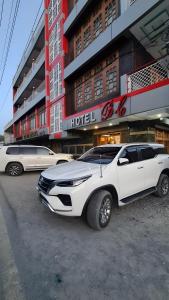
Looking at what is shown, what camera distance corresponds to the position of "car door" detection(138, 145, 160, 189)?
17.1 ft

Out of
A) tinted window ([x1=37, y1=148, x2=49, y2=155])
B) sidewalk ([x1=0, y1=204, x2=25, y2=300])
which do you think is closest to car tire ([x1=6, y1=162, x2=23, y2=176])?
tinted window ([x1=37, y1=148, x2=49, y2=155])

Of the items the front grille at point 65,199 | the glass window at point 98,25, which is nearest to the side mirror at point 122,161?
the front grille at point 65,199

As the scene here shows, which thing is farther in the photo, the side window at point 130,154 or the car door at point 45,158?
the car door at point 45,158

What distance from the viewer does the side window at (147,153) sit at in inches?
212

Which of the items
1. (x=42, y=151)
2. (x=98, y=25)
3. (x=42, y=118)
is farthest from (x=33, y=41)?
(x=42, y=151)

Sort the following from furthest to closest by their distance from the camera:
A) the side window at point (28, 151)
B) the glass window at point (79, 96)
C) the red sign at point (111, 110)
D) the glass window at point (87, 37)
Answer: the glass window at point (79, 96) < the glass window at point (87, 37) < the side window at point (28, 151) < the red sign at point (111, 110)

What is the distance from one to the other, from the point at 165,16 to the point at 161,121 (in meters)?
4.93

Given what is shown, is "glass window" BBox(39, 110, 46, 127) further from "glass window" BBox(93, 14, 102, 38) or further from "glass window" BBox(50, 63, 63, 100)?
"glass window" BBox(93, 14, 102, 38)

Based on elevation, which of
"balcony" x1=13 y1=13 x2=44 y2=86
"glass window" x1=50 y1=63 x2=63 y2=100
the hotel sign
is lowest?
the hotel sign

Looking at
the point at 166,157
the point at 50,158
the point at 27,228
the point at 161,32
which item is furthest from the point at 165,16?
the point at 27,228

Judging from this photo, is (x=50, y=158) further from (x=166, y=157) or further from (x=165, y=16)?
(x=165, y=16)

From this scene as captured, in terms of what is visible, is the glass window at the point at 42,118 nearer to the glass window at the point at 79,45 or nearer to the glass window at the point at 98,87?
the glass window at the point at 79,45

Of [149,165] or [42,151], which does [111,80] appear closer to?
[42,151]

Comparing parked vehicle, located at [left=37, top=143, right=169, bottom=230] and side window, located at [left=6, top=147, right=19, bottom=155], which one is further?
side window, located at [left=6, top=147, right=19, bottom=155]
